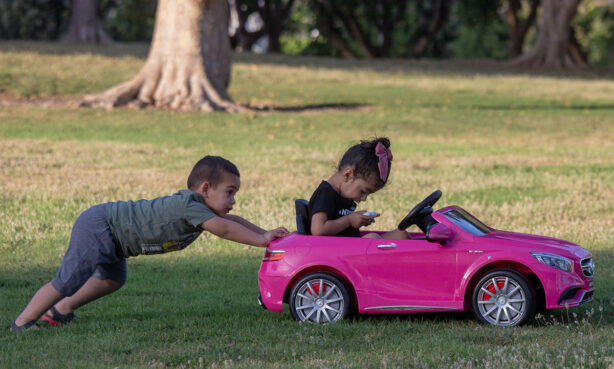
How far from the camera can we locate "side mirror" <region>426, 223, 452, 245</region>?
6.47 m

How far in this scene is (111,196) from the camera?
11945mm

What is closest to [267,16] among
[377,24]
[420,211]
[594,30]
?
[377,24]

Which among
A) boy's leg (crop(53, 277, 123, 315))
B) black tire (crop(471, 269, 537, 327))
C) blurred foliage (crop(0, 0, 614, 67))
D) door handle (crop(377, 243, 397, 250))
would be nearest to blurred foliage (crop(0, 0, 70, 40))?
blurred foliage (crop(0, 0, 614, 67))

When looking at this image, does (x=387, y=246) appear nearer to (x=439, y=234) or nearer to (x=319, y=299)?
(x=439, y=234)

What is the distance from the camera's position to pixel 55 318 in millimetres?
6684

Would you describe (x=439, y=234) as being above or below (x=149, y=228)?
above

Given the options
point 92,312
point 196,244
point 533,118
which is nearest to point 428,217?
point 92,312

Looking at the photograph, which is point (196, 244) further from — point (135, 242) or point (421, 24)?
point (421, 24)

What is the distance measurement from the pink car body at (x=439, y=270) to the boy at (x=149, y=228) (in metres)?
0.35

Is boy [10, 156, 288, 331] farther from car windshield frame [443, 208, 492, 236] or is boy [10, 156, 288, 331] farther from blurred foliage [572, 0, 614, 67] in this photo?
blurred foliage [572, 0, 614, 67]

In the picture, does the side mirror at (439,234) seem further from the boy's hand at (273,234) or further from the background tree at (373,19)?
the background tree at (373,19)

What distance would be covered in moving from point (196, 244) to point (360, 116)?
13.8 metres

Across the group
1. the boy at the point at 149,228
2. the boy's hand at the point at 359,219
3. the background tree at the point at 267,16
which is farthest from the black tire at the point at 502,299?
the background tree at the point at 267,16

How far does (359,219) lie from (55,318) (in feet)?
7.53
